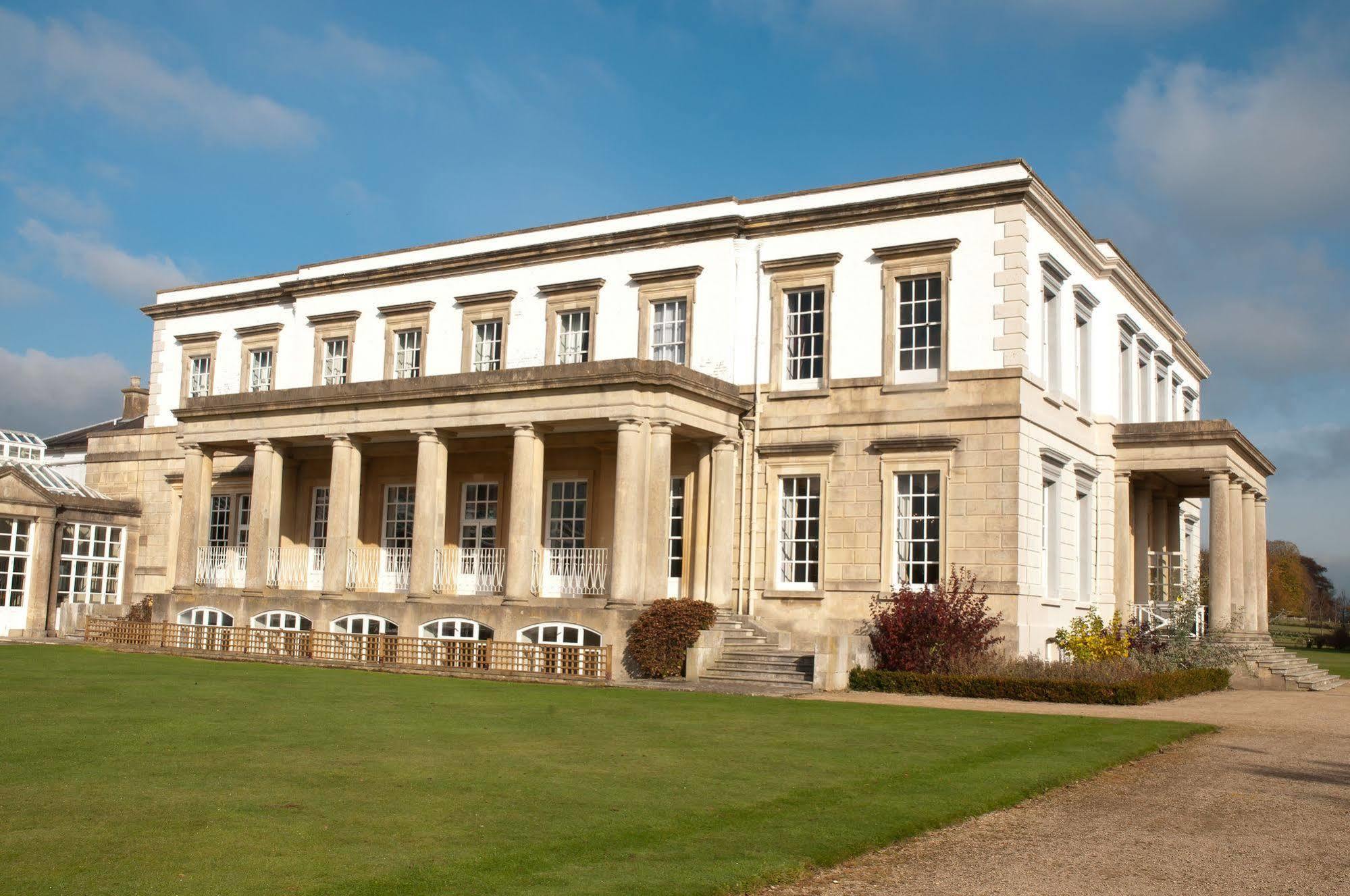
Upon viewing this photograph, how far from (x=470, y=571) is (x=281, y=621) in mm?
4326

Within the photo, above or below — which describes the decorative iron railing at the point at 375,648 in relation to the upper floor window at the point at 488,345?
below

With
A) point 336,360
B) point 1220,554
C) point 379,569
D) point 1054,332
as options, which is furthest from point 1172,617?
point 336,360

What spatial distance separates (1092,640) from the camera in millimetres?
25438

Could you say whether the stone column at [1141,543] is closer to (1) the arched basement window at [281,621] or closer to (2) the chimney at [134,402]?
(1) the arched basement window at [281,621]

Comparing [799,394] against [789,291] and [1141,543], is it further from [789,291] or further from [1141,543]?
[1141,543]

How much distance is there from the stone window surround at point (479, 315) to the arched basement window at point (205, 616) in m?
8.02

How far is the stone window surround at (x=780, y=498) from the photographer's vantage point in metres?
26.4

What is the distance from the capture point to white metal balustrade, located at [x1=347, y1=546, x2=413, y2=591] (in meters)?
29.0

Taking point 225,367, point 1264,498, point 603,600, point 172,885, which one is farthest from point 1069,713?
point 225,367

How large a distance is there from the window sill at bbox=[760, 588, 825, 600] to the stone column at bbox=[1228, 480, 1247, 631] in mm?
10256

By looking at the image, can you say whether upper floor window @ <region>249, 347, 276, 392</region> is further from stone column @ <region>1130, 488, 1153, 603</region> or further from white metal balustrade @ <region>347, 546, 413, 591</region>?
stone column @ <region>1130, 488, 1153, 603</region>

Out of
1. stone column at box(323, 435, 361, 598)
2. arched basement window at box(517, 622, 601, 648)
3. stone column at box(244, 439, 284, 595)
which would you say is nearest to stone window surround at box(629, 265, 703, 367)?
arched basement window at box(517, 622, 601, 648)

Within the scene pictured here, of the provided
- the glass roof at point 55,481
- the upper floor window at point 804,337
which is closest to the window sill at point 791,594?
the upper floor window at point 804,337

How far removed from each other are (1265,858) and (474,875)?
5.34 metres
